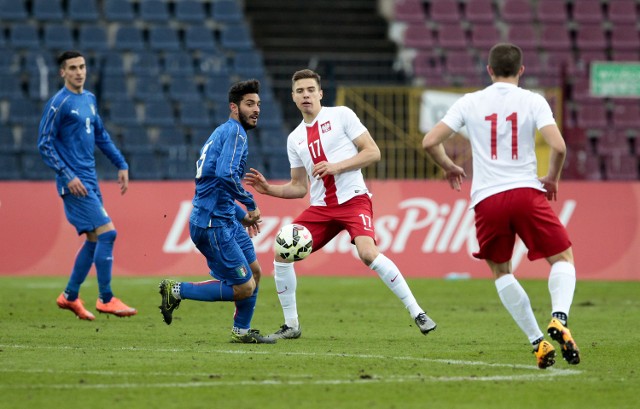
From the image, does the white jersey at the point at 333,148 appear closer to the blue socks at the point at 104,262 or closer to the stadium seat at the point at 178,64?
the blue socks at the point at 104,262

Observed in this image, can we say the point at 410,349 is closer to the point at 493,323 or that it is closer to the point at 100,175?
the point at 493,323

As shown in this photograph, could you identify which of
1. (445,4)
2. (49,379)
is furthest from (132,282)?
(445,4)

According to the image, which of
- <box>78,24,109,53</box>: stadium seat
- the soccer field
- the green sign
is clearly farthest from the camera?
<box>78,24,109,53</box>: stadium seat

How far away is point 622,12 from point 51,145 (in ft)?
60.0

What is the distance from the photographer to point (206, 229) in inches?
361

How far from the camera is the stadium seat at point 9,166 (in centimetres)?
1945

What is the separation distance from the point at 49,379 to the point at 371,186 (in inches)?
434

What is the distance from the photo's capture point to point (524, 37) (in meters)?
25.8

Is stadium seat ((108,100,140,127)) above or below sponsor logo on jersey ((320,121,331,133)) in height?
below

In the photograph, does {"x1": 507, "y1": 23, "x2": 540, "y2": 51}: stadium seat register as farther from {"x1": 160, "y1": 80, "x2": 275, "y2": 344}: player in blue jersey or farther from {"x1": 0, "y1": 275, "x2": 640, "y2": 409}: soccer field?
{"x1": 160, "y1": 80, "x2": 275, "y2": 344}: player in blue jersey

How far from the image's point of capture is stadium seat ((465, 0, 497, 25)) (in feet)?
85.9

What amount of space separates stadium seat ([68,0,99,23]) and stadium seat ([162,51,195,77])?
1984 millimetres

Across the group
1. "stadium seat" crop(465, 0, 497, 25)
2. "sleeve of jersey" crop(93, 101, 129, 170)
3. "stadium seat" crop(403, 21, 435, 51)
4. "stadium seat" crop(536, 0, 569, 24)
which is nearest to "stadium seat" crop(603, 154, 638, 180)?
"stadium seat" crop(403, 21, 435, 51)

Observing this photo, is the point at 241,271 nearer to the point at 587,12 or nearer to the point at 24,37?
the point at 24,37
